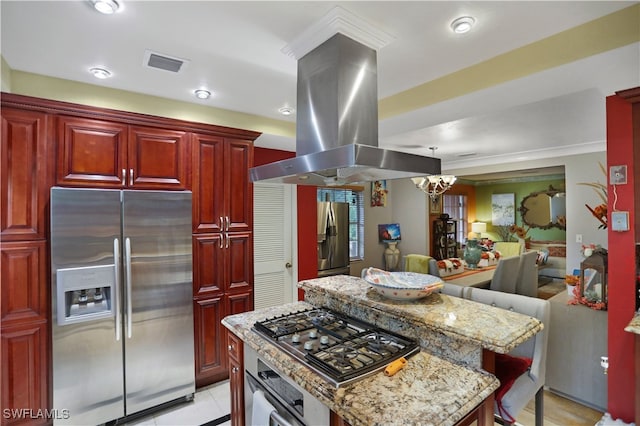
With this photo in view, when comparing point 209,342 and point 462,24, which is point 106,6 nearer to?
point 462,24

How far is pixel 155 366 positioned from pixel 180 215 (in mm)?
1201

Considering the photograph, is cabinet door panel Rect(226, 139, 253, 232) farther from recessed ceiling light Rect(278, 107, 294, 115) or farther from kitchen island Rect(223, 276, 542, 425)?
kitchen island Rect(223, 276, 542, 425)

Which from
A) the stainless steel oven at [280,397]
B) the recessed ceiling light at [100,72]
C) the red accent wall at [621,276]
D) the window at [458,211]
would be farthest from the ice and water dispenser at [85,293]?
the window at [458,211]

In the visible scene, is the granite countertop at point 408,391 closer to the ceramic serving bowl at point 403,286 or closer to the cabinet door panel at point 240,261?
the ceramic serving bowl at point 403,286

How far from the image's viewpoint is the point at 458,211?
8.23 meters

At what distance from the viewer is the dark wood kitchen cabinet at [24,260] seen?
1971mm

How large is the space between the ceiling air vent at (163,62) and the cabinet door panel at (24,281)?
1439 mm

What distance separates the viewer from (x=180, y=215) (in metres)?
2.47

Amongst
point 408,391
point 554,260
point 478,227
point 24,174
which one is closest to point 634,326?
point 408,391

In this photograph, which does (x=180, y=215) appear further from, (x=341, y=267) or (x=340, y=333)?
(x=341, y=267)

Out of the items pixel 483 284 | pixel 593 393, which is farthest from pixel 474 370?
pixel 483 284

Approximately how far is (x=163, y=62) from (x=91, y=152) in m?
0.91

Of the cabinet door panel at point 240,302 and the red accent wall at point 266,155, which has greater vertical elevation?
the red accent wall at point 266,155

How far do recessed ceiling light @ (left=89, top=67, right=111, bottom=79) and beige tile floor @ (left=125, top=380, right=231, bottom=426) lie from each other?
2.58 meters
